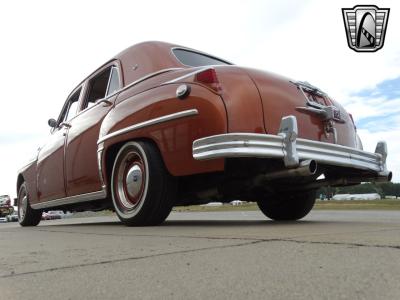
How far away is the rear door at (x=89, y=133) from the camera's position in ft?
18.6

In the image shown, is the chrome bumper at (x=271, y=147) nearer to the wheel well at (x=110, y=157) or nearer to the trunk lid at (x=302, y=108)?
the trunk lid at (x=302, y=108)

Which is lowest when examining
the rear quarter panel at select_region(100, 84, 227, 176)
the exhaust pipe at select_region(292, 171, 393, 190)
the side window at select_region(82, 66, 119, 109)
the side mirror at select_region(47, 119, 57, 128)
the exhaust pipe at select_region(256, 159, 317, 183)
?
the exhaust pipe at select_region(292, 171, 393, 190)

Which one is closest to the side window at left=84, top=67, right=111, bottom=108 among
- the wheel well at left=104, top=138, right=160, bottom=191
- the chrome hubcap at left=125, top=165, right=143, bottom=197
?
the wheel well at left=104, top=138, right=160, bottom=191

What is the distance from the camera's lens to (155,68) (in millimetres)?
5125

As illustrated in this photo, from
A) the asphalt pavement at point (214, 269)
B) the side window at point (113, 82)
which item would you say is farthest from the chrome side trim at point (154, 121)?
the asphalt pavement at point (214, 269)

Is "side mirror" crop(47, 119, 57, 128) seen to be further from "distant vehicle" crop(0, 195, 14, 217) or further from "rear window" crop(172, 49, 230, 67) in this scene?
"distant vehicle" crop(0, 195, 14, 217)

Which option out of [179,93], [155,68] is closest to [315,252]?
[179,93]

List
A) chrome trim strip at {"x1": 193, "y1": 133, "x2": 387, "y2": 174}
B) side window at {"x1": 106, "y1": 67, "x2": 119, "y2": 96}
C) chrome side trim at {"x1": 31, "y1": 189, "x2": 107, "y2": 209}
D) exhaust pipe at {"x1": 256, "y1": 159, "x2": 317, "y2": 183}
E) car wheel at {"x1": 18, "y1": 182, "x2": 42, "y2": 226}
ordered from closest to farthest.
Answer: chrome trim strip at {"x1": 193, "y1": 133, "x2": 387, "y2": 174} → exhaust pipe at {"x1": 256, "y1": 159, "x2": 317, "y2": 183} → chrome side trim at {"x1": 31, "y1": 189, "x2": 107, "y2": 209} → side window at {"x1": 106, "y1": 67, "x2": 119, "y2": 96} → car wheel at {"x1": 18, "y1": 182, "x2": 42, "y2": 226}

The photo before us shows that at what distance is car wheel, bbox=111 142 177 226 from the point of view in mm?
4527

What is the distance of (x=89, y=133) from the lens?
5848 millimetres

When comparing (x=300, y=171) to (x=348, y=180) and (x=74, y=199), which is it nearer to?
(x=348, y=180)

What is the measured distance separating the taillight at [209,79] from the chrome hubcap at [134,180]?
1.13 meters

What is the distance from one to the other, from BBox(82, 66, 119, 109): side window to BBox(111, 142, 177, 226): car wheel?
1.14m

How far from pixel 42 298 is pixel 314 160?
2885mm
